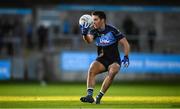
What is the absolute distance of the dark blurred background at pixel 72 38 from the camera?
32344mm

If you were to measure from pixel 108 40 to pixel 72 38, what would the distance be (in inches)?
687

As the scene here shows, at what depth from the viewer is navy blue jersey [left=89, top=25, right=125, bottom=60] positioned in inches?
641

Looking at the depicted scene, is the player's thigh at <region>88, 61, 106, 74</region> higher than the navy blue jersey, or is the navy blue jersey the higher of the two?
the navy blue jersey

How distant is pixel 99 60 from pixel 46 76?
16.9m

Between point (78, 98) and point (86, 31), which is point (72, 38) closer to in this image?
point (78, 98)

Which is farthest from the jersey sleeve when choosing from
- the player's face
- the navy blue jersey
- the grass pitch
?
the grass pitch

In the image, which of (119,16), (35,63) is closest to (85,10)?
(119,16)

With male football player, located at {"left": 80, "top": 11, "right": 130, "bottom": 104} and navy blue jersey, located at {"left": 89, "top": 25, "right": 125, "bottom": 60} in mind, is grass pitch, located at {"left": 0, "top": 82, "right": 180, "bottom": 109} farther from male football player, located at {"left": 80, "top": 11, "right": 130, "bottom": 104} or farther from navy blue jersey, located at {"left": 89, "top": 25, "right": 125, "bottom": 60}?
navy blue jersey, located at {"left": 89, "top": 25, "right": 125, "bottom": 60}

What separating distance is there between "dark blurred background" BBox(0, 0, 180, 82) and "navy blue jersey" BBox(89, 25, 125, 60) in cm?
1538

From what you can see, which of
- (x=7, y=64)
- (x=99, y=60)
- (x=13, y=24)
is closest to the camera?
(x=99, y=60)

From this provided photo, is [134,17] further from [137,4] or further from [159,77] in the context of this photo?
[159,77]

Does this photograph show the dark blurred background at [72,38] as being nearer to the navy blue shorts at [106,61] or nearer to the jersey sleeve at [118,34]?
the navy blue shorts at [106,61]

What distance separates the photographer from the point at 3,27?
113 ft

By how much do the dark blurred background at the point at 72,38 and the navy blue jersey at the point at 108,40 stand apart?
15.4 m
